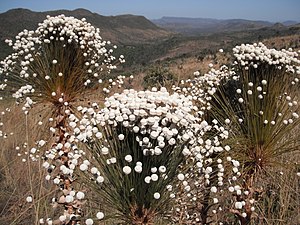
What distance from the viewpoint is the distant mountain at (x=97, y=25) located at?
99.2 m

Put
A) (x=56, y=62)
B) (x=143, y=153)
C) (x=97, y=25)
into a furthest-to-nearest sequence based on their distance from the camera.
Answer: (x=97, y=25) → (x=56, y=62) → (x=143, y=153)

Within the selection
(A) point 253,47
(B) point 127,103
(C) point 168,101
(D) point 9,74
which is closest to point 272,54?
(A) point 253,47

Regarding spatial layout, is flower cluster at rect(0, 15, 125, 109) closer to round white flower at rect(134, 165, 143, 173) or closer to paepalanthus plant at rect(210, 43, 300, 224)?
paepalanthus plant at rect(210, 43, 300, 224)

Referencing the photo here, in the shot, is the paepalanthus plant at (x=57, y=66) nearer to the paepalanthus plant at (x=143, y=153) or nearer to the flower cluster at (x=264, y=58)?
the flower cluster at (x=264, y=58)

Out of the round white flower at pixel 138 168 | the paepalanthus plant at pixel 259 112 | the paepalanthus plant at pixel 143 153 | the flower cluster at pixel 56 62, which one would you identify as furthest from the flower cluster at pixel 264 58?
the flower cluster at pixel 56 62

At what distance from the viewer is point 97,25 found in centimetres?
14675

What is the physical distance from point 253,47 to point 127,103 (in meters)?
1.61

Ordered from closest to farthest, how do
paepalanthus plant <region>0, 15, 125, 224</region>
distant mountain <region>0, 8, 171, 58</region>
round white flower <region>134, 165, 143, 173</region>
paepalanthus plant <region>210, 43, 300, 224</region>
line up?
round white flower <region>134, 165, 143, 173</region>
paepalanthus plant <region>210, 43, 300, 224</region>
paepalanthus plant <region>0, 15, 125, 224</region>
distant mountain <region>0, 8, 171, 58</region>

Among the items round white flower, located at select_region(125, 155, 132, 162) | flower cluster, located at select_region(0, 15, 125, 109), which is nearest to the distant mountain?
flower cluster, located at select_region(0, 15, 125, 109)

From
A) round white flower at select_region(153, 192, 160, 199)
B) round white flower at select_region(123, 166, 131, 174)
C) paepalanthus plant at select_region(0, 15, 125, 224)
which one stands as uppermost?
paepalanthus plant at select_region(0, 15, 125, 224)

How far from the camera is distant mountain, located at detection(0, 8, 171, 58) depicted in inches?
3907

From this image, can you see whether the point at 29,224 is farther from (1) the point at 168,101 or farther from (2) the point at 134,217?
(1) the point at 168,101

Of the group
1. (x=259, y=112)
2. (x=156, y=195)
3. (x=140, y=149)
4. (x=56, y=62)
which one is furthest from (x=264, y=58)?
(x=56, y=62)

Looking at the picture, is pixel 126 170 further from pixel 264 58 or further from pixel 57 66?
pixel 57 66
